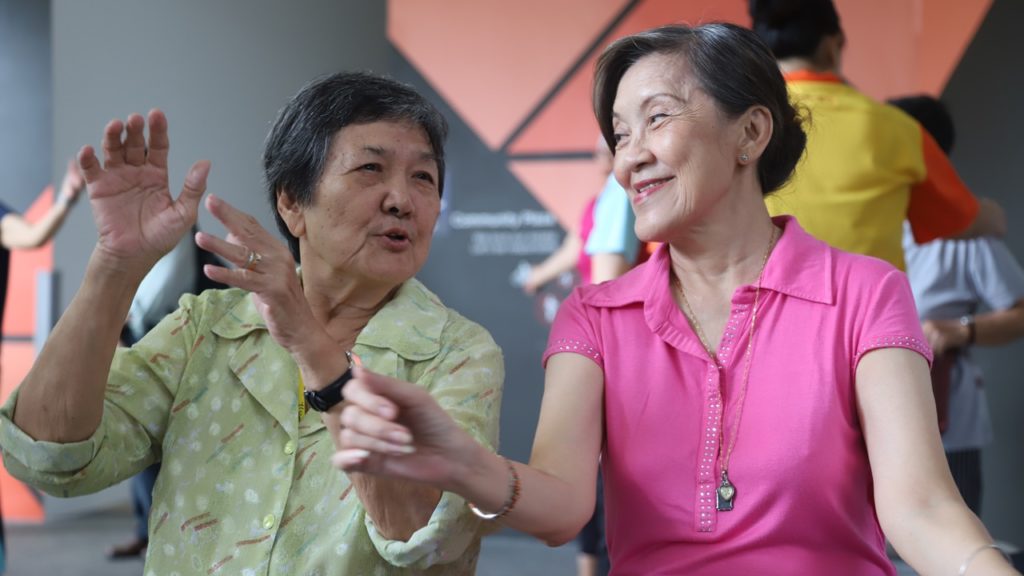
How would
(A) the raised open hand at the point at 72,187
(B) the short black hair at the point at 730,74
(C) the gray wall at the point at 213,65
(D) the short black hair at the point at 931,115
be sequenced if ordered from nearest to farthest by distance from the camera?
(B) the short black hair at the point at 730,74
(D) the short black hair at the point at 931,115
(A) the raised open hand at the point at 72,187
(C) the gray wall at the point at 213,65

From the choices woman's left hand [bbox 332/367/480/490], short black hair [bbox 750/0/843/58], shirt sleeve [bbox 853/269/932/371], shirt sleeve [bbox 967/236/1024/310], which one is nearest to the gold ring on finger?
woman's left hand [bbox 332/367/480/490]

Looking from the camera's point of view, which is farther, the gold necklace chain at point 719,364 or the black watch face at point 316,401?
the gold necklace chain at point 719,364

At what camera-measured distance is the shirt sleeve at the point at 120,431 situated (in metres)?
1.61

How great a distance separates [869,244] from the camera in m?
2.42

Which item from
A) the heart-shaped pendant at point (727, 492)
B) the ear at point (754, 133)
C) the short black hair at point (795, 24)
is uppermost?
the short black hair at point (795, 24)

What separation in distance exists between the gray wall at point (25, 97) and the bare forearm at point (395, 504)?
5.14 m

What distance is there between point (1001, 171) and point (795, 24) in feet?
8.40

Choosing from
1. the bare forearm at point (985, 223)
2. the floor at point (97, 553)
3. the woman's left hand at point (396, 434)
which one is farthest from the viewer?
the floor at point (97, 553)

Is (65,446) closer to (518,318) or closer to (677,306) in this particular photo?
(677,306)

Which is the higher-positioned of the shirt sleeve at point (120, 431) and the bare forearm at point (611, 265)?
the shirt sleeve at point (120, 431)

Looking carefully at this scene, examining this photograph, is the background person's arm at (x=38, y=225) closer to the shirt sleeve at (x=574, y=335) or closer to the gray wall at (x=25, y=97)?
the gray wall at (x=25, y=97)

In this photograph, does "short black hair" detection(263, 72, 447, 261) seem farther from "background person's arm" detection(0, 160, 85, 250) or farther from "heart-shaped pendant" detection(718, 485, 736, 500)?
"background person's arm" detection(0, 160, 85, 250)

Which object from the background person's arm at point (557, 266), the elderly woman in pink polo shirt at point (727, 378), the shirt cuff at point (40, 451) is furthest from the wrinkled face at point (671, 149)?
the background person's arm at point (557, 266)

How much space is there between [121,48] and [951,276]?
486 centimetres
